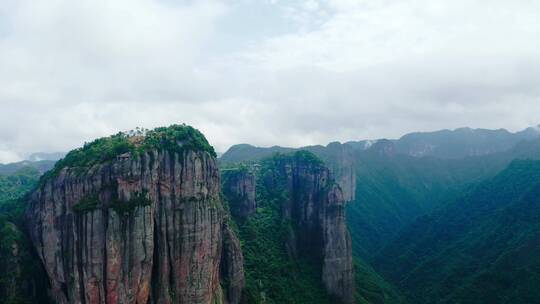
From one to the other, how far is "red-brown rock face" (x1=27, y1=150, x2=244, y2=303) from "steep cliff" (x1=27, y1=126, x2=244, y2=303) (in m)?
0.11

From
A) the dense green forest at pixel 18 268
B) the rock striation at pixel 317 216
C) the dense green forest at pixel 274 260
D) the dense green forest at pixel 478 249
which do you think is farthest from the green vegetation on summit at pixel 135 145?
the dense green forest at pixel 478 249

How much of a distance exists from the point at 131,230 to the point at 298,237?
208ft

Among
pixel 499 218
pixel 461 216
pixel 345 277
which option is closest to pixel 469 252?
pixel 499 218

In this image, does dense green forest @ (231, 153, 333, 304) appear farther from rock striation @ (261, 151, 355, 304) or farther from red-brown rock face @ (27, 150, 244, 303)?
red-brown rock face @ (27, 150, 244, 303)

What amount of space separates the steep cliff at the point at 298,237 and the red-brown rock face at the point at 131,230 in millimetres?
28724

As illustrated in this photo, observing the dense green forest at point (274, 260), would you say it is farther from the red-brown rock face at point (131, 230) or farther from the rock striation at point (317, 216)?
the red-brown rock face at point (131, 230)

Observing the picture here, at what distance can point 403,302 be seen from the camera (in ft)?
398

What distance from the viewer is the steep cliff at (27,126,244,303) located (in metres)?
Answer: 51.4

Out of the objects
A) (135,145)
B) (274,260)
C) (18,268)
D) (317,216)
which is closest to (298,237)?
(317,216)

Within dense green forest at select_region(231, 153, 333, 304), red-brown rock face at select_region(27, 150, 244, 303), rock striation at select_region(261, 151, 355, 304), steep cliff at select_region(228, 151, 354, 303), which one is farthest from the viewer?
rock striation at select_region(261, 151, 355, 304)

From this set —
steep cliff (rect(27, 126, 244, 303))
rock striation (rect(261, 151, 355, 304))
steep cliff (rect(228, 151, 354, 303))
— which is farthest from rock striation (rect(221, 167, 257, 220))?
steep cliff (rect(27, 126, 244, 303))

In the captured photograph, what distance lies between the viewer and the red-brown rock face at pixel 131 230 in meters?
51.3

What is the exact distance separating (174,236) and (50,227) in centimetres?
1437

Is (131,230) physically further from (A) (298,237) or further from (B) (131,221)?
(A) (298,237)
